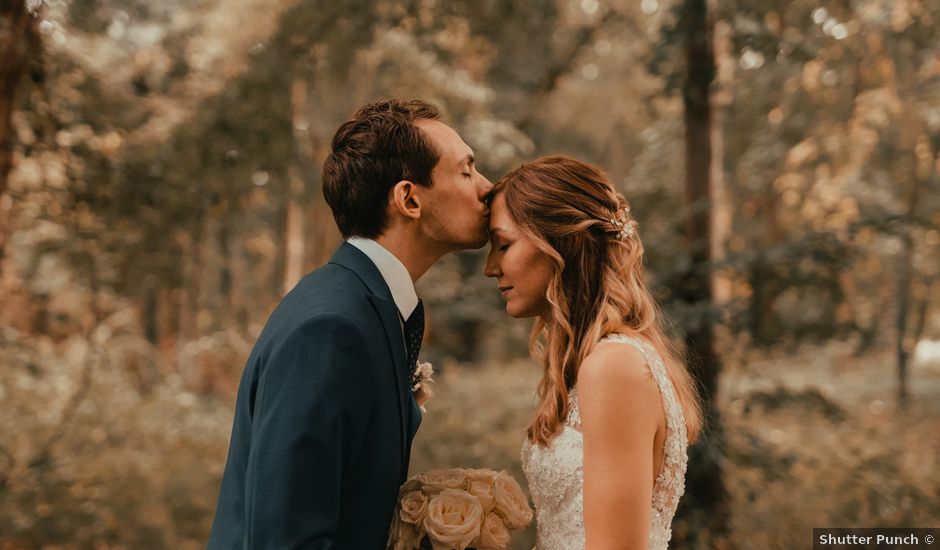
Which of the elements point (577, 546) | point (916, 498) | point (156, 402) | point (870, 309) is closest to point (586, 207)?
point (577, 546)

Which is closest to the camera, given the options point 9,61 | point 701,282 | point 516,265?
point 516,265

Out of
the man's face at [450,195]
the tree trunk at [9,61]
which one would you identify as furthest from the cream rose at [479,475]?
the tree trunk at [9,61]

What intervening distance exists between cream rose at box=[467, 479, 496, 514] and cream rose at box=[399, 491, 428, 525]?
0.18 metres

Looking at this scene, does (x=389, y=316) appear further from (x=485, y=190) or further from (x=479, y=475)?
(x=485, y=190)

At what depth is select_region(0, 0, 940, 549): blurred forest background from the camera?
17.5ft

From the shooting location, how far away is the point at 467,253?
43.4 feet

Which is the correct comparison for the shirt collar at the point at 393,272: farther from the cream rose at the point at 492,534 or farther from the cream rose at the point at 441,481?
the cream rose at the point at 492,534

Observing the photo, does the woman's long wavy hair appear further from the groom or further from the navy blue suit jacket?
the navy blue suit jacket

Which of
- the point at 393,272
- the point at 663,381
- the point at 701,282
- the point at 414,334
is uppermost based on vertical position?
the point at 701,282

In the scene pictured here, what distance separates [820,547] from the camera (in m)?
6.25

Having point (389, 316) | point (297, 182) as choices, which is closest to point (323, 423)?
point (389, 316)

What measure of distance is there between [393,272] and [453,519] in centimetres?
71

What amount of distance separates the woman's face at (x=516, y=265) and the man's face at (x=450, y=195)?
89mm

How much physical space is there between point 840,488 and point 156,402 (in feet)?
29.4
